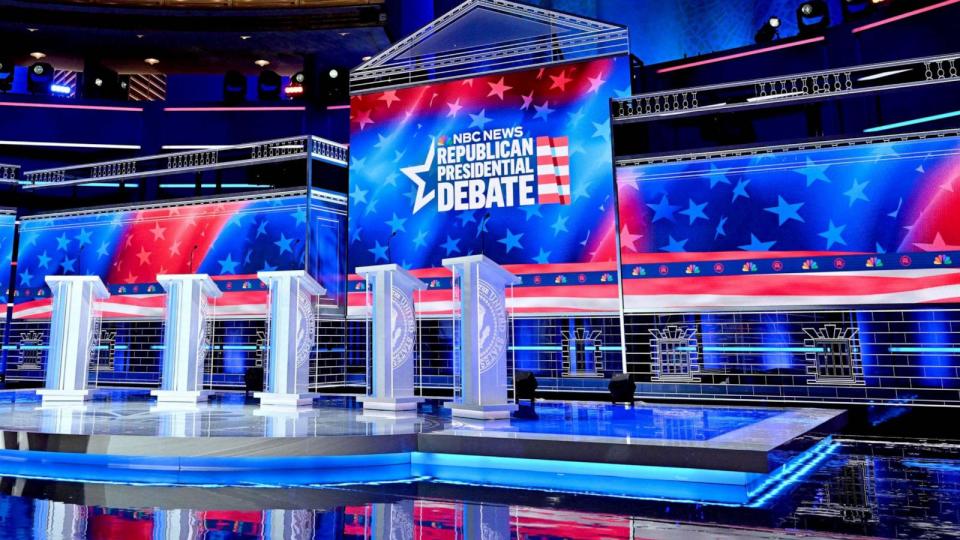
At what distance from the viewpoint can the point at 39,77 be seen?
16016mm

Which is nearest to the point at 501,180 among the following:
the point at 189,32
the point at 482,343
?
the point at 482,343

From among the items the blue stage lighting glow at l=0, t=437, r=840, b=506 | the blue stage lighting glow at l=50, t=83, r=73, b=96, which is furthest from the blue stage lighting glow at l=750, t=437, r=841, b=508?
the blue stage lighting glow at l=50, t=83, r=73, b=96

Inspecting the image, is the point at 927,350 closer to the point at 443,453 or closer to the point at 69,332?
the point at 443,453

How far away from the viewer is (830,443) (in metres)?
6.59

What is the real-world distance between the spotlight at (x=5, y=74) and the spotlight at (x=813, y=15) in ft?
56.1

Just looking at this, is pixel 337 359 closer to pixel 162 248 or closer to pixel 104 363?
pixel 162 248

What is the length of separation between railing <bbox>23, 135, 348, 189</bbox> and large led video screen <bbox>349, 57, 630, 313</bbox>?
62cm

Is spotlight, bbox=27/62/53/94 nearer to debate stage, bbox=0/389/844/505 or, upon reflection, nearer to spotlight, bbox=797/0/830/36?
debate stage, bbox=0/389/844/505

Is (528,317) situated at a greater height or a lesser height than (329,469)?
greater

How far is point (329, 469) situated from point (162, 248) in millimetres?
8086

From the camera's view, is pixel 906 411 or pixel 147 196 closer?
pixel 906 411

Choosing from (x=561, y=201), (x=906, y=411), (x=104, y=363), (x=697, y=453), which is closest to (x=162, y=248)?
(x=104, y=363)

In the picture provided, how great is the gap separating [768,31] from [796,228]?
5.83m

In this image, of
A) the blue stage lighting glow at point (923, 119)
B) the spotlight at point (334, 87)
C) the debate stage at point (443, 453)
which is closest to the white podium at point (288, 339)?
the debate stage at point (443, 453)
